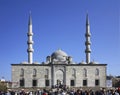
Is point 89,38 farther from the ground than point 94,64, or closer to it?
farther from the ground

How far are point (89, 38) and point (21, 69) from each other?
38.4 feet

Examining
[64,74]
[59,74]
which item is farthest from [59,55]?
[64,74]

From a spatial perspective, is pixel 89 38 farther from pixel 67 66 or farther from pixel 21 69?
pixel 21 69

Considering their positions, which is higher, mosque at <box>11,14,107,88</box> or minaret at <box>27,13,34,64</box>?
minaret at <box>27,13,34,64</box>

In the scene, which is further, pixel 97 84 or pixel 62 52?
pixel 62 52

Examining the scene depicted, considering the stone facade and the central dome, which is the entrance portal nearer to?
the stone facade

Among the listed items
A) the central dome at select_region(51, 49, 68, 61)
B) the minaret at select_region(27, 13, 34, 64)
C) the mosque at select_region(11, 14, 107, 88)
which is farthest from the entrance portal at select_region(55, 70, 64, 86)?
the minaret at select_region(27, 13, 34, 64)

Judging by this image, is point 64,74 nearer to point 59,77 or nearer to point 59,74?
point 59,74

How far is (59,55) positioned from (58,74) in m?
4.29

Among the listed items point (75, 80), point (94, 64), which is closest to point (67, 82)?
point (75, 80)

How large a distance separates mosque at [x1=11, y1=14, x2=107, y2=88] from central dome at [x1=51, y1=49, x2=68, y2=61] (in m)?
1.82

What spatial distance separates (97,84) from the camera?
55875 mm

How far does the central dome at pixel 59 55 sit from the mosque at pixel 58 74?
71.8 inches

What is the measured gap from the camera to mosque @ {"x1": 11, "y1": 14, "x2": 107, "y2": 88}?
55.5 meters
